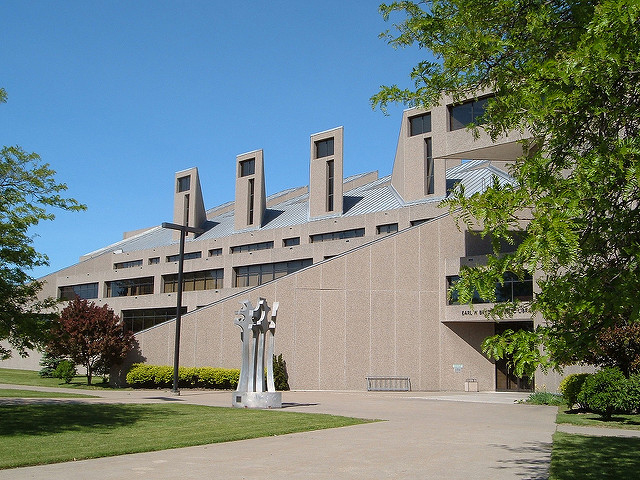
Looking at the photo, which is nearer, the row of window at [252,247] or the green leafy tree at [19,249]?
the green leafy tree at [19,249]

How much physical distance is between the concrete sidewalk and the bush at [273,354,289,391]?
13.4 m

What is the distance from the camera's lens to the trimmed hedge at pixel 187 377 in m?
31.6

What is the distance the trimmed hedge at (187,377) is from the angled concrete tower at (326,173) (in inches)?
716

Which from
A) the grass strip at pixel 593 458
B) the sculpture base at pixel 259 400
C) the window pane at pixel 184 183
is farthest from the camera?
the window pane at pixel 184 183

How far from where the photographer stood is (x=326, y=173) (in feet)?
155

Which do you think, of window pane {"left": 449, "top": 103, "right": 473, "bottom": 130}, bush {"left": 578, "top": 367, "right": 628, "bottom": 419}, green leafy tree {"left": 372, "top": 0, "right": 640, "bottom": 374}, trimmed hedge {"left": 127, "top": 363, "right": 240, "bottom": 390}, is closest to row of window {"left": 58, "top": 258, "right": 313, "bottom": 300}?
window pane {"left": 449, "top": 103, "right": 473, "bottom": 130}

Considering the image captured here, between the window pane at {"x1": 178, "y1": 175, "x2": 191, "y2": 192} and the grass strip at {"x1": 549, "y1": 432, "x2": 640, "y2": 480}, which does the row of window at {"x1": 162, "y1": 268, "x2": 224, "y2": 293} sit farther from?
the grass strip at {"x1": 549, "y1": 432, "x2": 640, "y2": 480}

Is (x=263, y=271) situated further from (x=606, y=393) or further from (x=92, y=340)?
(x=606, y=393)

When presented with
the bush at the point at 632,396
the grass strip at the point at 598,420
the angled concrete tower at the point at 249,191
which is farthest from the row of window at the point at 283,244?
the bush at the point at 632,396

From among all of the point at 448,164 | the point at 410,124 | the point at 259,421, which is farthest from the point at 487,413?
the point at 448,164

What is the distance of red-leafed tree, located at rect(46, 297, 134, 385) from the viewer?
1341 inches

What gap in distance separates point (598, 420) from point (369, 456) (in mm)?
9679

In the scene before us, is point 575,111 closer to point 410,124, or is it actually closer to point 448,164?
point 410,124

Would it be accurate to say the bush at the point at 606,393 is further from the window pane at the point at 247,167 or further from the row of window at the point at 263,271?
the window pane at the point at 247,167
